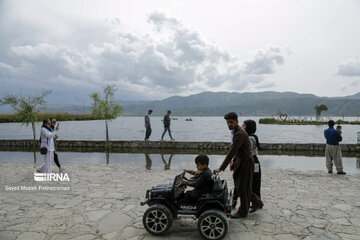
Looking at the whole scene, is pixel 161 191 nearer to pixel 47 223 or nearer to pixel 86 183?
pixel 47 223

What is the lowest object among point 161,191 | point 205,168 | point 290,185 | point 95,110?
point 290,185

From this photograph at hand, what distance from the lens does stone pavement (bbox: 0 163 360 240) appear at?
165 inches

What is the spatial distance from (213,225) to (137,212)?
193cm

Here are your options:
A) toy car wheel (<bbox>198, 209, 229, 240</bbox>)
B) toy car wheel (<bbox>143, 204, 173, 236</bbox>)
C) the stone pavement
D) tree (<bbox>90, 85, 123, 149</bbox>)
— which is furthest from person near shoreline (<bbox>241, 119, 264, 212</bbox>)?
tree (<bbox>90, 85, 123, 149</bbox>)

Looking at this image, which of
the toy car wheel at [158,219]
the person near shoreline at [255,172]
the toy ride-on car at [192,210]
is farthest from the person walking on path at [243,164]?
the toy car wheel at [158,219]

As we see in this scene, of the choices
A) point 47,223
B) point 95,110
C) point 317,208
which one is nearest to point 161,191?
point 47,223

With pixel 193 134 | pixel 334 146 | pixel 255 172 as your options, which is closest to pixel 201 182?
pixel 255 172

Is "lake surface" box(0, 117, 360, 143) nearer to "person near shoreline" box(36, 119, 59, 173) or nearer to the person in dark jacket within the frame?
"person near shoreline" box(36, 119, 59, 173)

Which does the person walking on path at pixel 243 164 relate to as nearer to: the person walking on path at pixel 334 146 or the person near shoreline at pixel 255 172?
the person near shoreline at pixel 255 172

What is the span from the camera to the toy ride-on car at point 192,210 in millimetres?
3879

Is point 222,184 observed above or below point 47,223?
above

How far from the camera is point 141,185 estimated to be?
7.59 m

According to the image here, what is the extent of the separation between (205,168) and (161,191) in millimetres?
823

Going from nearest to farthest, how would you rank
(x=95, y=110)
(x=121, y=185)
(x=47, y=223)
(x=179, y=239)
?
(x=179, y=239) < (x=47, y=223) < (x=121, y=185) < (x=95, y=110)
